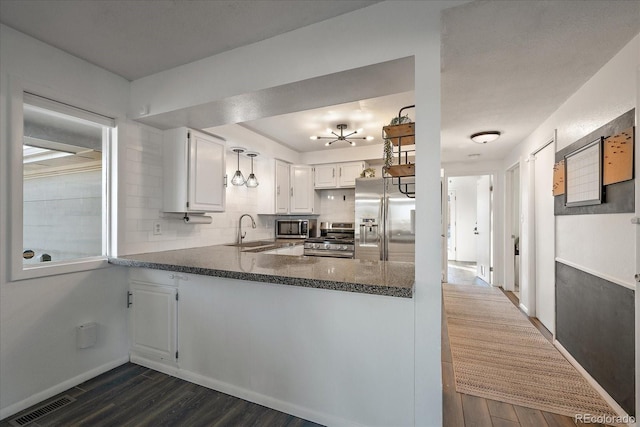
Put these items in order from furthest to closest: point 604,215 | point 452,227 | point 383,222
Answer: point 452,227 → point 383,222 → point 604,215

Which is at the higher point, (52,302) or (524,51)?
(524,51)

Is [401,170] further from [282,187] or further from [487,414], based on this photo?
[282,187]

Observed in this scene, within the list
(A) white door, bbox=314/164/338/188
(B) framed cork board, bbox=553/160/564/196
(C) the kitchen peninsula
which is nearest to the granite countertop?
(C) the kitchen peninsula

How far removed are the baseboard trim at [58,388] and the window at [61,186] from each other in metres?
0.83


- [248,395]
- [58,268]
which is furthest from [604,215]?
[58,268]

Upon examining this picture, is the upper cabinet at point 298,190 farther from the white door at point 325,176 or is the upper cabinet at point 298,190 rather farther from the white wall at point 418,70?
the white wall at point 418,70

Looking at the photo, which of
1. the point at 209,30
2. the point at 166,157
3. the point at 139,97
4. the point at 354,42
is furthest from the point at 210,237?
the point at 354,42

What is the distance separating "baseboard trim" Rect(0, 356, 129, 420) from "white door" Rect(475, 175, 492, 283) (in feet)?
18.6

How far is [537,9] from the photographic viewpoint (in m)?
1.41

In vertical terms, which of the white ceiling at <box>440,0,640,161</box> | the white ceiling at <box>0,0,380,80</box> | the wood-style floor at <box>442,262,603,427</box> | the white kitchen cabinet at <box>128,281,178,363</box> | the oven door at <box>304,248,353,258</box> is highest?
the white ceiling at <box>0,0,380,80</box>

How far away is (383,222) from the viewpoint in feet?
13.1

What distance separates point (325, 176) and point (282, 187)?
0.76 m

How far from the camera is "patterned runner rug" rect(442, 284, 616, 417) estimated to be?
6.38ft

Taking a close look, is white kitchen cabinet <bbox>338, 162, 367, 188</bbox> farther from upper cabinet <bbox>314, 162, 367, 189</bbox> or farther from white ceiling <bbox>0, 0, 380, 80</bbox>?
white ceiling <bbox>0, 0, 380, 80</bbox>
